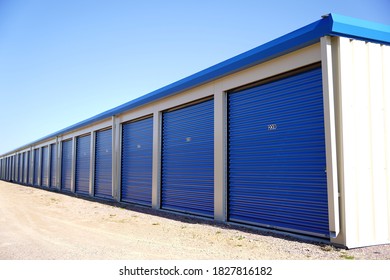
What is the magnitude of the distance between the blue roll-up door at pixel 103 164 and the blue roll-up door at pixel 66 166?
18.8 ft

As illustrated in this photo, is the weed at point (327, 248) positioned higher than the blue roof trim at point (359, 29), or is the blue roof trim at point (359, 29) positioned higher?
the blue roof trim at point (359, 29)

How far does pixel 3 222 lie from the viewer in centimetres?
967

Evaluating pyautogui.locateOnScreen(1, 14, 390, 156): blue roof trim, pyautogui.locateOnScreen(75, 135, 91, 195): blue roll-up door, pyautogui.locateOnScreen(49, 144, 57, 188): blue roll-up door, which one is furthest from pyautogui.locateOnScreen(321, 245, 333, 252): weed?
pyautogui.locateOnScreen(49, 144, 57, 188): blue roll-up door

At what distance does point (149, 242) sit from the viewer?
6.97 meters

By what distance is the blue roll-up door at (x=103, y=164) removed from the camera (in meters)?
17.9

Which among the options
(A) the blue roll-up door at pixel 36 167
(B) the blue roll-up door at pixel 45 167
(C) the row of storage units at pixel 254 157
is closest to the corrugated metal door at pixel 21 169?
(A) the blue roll-up door at pixel 36 167

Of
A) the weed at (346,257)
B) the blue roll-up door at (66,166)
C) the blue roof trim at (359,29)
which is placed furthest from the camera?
the blue roll-up door at (66,166)

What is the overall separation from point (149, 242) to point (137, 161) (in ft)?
27.2

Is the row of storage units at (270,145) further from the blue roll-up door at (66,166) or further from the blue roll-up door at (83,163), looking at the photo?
the blue roll-up door at (66,166)

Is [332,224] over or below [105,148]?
below

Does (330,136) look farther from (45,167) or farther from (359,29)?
(45,167)
